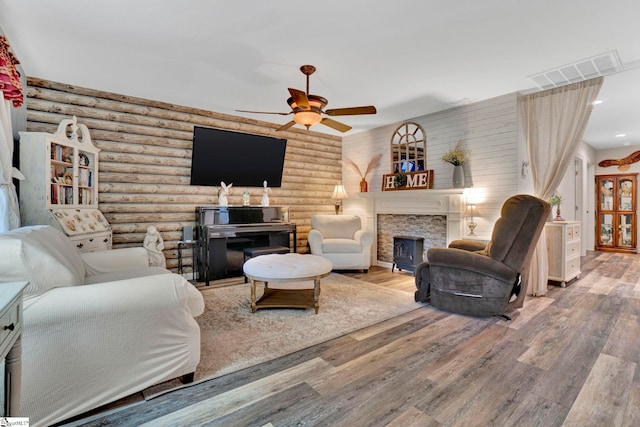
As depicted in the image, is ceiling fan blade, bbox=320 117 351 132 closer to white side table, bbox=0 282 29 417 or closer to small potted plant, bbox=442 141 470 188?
small potted plant, bbox=442 141 470 188

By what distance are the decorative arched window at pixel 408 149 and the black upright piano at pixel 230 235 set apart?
7.20 ft

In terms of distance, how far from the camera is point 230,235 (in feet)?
14.8

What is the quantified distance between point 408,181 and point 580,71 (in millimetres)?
2510

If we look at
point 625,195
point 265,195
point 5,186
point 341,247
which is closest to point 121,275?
point 5,186

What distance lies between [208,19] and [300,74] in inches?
47.6

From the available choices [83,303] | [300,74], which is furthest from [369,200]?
[83,303]

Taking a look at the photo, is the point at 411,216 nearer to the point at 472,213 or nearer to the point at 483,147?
the point at 472,213

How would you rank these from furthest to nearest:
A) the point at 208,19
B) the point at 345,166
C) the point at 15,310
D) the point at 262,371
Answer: the point at 345,166 < the point at 208,19 < the point at 262,371 < the point at 15,310

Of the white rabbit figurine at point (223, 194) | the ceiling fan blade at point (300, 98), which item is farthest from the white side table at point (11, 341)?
the white rabbit figurine at point (223, 194)

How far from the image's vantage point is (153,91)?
3.99 meters

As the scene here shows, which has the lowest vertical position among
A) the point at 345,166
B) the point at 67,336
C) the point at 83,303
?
the point at 67,336

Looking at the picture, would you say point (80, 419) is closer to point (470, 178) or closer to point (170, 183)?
point (170, 183)

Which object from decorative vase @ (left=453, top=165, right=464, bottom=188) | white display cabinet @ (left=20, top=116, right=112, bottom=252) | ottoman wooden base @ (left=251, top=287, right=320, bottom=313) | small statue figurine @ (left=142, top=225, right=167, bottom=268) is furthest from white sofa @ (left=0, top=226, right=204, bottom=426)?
decorative vase @ (left=453, top=165, right=464, bottom=188)

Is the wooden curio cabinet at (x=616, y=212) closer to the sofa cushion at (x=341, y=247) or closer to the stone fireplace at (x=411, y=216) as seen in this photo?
the stone fireplace at (x=411, y=216)
